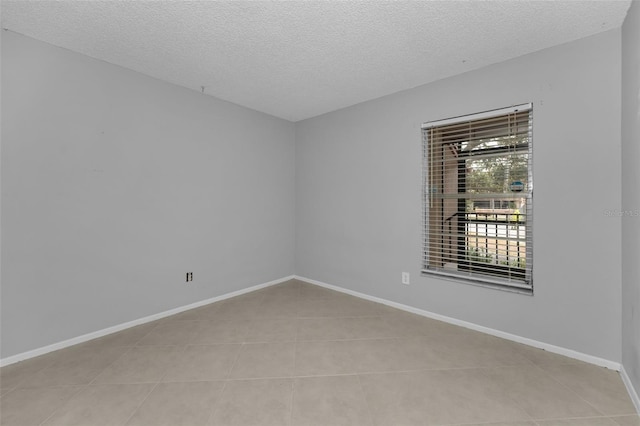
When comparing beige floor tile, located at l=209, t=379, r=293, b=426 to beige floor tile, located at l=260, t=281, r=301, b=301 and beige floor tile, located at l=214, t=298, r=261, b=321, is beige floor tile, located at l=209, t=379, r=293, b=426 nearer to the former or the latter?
beige floor tile, located at l=214, t=298, r=261, b=321

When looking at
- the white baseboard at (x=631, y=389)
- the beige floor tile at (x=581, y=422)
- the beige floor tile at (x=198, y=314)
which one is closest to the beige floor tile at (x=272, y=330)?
the beige floor tile at (x=198, y=314)

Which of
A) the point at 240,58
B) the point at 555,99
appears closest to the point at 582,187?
the point at 555,99

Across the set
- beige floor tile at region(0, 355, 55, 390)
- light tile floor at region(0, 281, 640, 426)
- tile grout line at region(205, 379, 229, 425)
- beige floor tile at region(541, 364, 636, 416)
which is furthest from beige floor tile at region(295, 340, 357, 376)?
beige floor tile at region(0, 355, 55, 390)

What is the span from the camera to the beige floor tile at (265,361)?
2049 mm

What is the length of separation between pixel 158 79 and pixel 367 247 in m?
3.06

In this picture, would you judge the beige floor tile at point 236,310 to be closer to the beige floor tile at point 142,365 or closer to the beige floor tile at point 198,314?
the beige floor tile at point 198,314

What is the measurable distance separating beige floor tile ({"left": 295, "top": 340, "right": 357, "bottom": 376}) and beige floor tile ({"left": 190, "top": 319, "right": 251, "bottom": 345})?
605mm

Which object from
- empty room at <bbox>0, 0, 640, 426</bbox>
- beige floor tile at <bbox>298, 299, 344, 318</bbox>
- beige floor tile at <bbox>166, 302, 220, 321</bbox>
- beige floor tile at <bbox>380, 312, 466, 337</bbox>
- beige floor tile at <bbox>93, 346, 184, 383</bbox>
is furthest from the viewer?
beige floor tile at <bbox>298, 299, 344, 318</bbox>

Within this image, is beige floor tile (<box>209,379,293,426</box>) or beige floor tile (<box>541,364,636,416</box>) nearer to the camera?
beige floor tile (<box>209,379,293,426</box>)

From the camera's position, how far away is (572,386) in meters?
1.90

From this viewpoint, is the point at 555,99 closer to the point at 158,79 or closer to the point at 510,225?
the point at 510,225

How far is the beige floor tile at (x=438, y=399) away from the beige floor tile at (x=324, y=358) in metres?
0.21

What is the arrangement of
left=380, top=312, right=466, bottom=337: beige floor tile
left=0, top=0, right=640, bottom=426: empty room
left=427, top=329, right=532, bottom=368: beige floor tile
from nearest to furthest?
left=0, top=0, right=640, bottom=426: empty room
left=427, top=329, right=532, bottom=368: beige floor tile
left=380, top=312, right=466, bottom=337: beige floor tile

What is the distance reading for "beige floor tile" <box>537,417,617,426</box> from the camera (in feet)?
5.14
